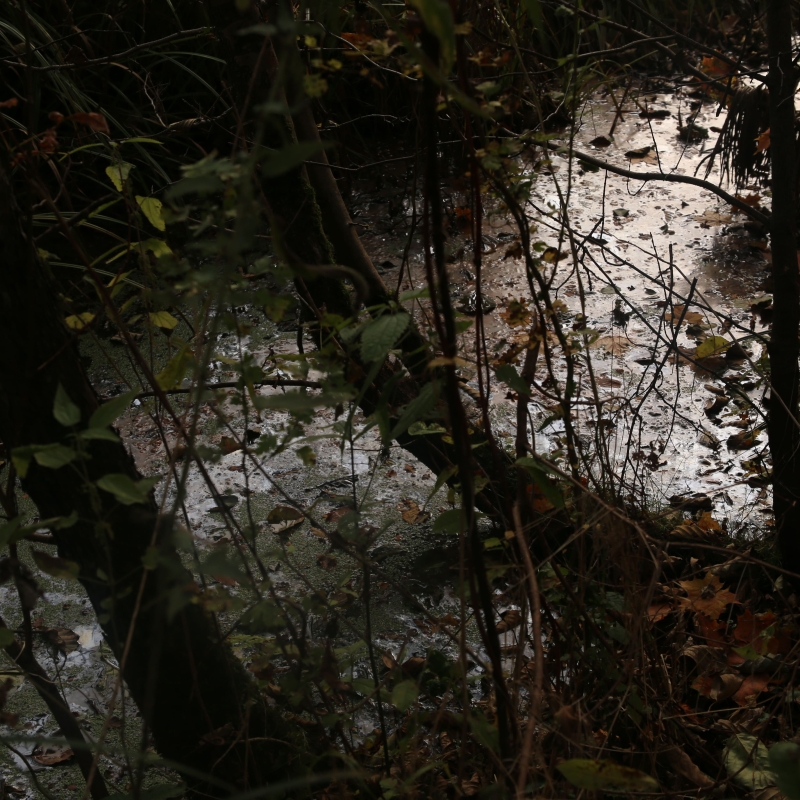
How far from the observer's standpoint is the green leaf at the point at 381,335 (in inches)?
33.6

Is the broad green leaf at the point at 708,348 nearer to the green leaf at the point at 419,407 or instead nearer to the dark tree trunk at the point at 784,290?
the dark tree trunk at the point at 784,290

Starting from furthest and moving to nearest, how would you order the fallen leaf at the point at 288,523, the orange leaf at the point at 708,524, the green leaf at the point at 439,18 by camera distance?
the fallen leaf at the point at 288,523 → the orange leaf at the point at 708,524 → the green leaf at the point at 439,18

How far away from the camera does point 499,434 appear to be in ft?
7.54

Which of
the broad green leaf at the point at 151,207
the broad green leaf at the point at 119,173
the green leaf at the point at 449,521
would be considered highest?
the broad green leaf at the point at 119,173

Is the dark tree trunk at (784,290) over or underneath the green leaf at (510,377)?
over

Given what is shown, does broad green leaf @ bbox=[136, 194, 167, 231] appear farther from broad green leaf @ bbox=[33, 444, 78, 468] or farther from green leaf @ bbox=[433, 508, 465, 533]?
green leaf @ bbox=[433, 508, 465, 533]

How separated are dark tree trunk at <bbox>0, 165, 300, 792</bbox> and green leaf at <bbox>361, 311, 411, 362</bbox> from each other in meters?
0.31

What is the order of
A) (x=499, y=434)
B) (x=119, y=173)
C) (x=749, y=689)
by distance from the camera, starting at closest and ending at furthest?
(x=119, y=173) → (x=749, y=689) → (x=499, y=434)

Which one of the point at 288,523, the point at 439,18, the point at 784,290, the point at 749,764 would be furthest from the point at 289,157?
the point at 288,523

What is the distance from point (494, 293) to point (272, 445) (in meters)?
2.23

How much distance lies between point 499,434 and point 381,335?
1470 mm

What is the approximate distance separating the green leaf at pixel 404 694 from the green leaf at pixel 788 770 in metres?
0.38

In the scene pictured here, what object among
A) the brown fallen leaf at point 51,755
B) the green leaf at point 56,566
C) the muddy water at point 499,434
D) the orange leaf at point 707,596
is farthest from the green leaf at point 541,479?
the brown fallen leaf at point 51,755

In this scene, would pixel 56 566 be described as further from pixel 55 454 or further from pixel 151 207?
pixel 151 207
